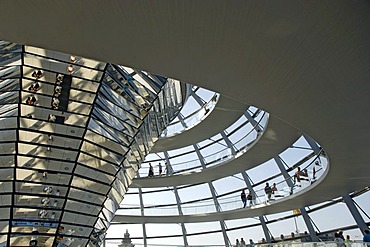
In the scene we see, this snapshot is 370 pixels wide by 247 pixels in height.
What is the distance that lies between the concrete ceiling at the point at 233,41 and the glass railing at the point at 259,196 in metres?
7.93

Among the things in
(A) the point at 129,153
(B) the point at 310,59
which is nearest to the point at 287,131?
→ (A) the point at 129,153

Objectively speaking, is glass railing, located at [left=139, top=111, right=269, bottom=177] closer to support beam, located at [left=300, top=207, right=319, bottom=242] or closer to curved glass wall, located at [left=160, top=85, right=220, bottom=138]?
curved glass wall, located at [left=160, top=85, right=220, bottom=138]

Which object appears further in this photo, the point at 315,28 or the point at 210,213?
the point at 210,213

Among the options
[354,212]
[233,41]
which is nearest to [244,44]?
[233,41]

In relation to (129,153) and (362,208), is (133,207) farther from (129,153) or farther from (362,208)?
(362,208)

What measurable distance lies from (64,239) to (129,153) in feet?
18.1

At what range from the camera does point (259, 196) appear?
25812mm

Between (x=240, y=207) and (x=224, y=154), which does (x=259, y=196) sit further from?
(x=224, y=154)

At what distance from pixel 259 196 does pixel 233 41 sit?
62.9 ft

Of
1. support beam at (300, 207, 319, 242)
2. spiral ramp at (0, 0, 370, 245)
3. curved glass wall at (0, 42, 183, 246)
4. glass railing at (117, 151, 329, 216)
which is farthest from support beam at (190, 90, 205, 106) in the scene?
spiral ramp at (0, 0, 370, 245)

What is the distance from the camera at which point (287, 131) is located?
19797 mm

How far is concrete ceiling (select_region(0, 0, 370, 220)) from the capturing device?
24.3ft

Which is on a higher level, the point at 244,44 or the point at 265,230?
the point at 265,230

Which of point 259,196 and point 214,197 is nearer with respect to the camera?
point 259,196
